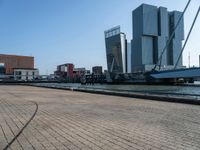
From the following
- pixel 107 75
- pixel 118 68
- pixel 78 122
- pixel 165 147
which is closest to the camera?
pixel 165 147

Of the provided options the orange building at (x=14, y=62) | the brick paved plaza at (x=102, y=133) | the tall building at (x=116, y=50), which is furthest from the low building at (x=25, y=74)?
the brick paved plaza at (x=102, y=133)

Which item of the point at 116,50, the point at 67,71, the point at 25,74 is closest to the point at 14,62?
the point at 25,74

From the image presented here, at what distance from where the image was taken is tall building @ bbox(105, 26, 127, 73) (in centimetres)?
12500

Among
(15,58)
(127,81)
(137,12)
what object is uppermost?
(137,12)

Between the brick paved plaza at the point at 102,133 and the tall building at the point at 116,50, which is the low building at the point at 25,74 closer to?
the tall building at the point at 116,50

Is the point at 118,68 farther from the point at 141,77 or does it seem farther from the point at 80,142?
the point at 80,142

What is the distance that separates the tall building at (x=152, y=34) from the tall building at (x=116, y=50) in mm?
5571

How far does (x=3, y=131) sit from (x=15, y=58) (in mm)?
135921

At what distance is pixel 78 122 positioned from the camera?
23.7 ft

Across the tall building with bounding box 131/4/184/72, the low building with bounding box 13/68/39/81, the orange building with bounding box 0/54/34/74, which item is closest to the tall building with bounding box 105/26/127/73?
the tall building with bounding box 131/4/184/72

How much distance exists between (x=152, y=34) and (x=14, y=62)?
70342 millimetres

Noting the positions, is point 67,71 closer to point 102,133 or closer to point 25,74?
point 25,74

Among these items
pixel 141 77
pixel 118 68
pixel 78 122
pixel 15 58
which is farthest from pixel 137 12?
pixel 78 122

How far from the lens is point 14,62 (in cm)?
13500
